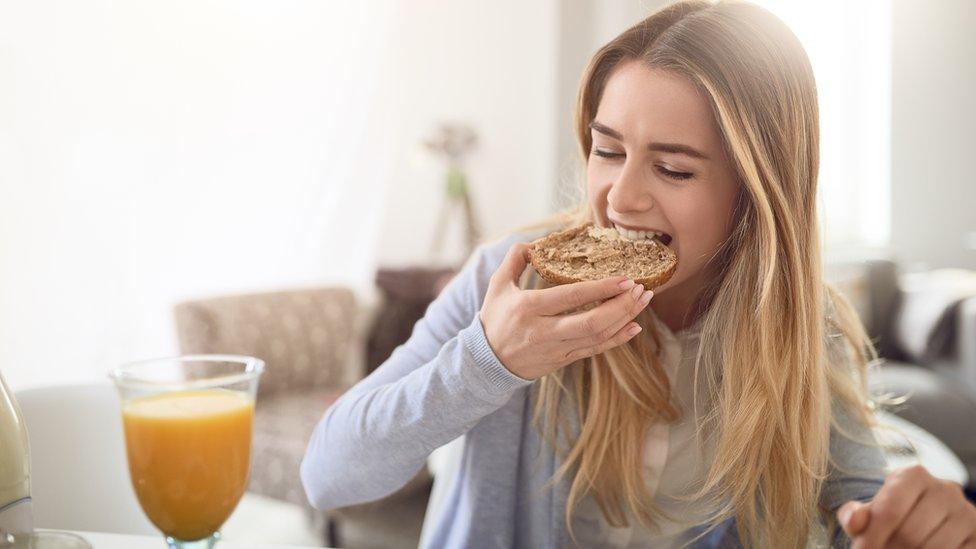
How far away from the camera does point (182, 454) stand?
77 centimetres

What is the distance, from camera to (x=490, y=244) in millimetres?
1378

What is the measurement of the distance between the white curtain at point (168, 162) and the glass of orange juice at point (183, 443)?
2054 millimetres

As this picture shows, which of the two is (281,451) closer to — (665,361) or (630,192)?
(665,361)

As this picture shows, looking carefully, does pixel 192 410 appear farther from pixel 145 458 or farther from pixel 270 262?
pixel 270 262

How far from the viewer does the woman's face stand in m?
1.12

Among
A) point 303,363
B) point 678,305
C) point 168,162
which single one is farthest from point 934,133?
point 168,162

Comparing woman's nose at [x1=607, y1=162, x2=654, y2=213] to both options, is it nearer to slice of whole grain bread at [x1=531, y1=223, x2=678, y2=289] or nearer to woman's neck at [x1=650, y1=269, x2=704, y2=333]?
slice of whole grain bread at [x1=531, y1=223, x2=678, y2=289]

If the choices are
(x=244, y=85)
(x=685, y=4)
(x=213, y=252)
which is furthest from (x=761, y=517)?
(x=244, y=85)

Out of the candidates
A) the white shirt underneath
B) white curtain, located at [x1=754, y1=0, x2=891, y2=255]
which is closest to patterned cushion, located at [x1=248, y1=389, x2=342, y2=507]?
the white shirt underneath

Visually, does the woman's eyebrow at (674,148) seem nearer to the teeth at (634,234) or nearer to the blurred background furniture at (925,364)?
the teeth at (634,234)

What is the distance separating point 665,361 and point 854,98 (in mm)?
4278

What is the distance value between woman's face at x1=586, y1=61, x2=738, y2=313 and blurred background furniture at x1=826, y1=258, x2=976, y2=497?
5.48 feet

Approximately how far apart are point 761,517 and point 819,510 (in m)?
0.10

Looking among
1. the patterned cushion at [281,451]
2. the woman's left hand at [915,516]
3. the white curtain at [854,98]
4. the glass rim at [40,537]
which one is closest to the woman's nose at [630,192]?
the woman's left hand at [915,516]
